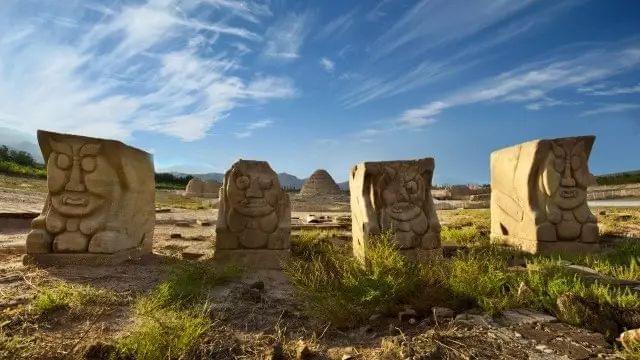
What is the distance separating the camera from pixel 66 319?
11.2 feet

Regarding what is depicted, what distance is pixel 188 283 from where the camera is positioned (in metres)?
4.27

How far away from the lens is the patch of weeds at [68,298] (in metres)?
3.54

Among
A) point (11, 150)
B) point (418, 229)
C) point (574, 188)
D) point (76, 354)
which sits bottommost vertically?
point (76, 354)

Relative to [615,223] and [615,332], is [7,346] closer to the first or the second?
[615,332]

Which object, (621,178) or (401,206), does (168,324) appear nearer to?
(401,206)

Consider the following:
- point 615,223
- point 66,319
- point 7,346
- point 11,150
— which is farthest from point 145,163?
point 11,150

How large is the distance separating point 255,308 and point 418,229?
262 centimetres

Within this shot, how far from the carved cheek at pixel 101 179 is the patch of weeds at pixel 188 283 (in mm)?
1455

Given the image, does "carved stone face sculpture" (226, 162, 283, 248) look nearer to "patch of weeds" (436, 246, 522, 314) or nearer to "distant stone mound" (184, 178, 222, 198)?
"patch of weeds" (436, 246, 522, 314)

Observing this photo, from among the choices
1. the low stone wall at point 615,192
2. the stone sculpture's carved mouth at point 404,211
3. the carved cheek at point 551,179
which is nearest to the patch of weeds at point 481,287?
the stone sculpture's carved mouth at point 404,211

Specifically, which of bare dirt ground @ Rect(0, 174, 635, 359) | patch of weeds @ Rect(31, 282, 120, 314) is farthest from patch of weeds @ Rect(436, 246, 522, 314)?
patch of weeds @ Rect(31, 282, 120, 314)

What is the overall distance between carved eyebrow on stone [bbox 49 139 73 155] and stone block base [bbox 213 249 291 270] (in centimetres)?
228

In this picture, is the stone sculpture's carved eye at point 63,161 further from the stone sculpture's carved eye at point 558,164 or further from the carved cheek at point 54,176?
the stone sculpture's carved eye at point 558,164

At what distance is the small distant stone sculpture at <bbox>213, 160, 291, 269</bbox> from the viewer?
5828 millimetres
